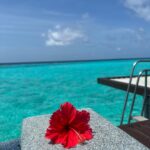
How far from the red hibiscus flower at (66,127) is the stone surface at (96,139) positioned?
47mm

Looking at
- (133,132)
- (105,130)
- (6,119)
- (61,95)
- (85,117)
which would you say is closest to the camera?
(85,117)

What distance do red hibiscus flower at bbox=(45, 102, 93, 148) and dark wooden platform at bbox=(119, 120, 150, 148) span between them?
1.15 meters

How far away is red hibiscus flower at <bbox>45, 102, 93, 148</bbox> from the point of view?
1.61m

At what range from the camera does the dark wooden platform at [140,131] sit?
262 cm

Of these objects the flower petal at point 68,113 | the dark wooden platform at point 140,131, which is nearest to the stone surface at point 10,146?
the flower petal at point 68,113

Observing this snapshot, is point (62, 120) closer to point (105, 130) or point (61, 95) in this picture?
point (105, 130)

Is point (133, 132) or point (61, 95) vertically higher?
point (133, 132)

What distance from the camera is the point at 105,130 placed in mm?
1914

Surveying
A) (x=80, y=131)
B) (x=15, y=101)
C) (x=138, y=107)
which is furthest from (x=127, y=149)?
(x=15, y=101)

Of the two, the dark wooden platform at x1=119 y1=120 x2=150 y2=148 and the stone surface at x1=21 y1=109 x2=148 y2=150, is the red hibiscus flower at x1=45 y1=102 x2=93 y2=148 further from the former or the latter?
the dark wooden platform at x1=119 y1=120 x2=150 y2=148

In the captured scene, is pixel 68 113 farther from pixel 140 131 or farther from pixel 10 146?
pixel 140 131

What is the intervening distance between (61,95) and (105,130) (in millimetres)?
13480

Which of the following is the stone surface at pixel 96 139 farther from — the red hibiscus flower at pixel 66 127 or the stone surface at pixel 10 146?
the stone surface at pixel 10 146

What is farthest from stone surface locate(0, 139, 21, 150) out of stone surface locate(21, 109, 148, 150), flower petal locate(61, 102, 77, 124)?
flower petal locate(61, 102, 77, 124)
